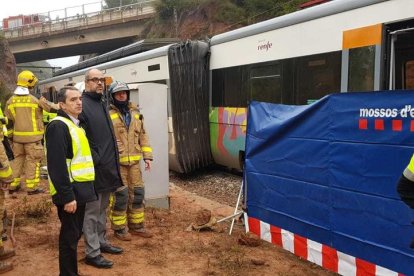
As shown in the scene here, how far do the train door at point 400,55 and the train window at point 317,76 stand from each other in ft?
2.64

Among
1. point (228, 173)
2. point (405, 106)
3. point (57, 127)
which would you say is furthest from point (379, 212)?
point (228, 173)

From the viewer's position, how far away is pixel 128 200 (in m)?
5.22

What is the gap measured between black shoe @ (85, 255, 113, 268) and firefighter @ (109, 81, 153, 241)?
771 mm

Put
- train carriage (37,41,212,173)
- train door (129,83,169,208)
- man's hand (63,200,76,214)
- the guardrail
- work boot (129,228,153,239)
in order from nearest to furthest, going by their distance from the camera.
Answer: man's hand (63,200,76,214), work boot (129,228,153,239), train door (129,83,169,208), train carriage (37,41,212,173), the guardrail

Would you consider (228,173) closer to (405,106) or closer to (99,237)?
(99,237)

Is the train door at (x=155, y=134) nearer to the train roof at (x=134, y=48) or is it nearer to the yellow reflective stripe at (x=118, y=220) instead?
the yellow reflective stripe at (x=118, y=220)

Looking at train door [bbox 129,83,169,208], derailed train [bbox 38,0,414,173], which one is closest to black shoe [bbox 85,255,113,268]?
train door [bbox 129,83,169,208]

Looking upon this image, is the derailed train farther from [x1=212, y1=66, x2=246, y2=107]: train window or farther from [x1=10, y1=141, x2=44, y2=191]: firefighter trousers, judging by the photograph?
[x1=10, y1=141, x2=44, y2=191]: firefighter trousers

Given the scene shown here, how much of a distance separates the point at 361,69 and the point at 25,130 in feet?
17.8

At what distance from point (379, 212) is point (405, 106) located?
0.84 m

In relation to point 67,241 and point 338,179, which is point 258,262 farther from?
point 67,241

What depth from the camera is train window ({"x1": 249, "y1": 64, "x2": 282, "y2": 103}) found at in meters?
7.62

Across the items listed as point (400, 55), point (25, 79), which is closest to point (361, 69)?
point (400, 55)

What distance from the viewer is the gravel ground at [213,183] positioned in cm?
845
